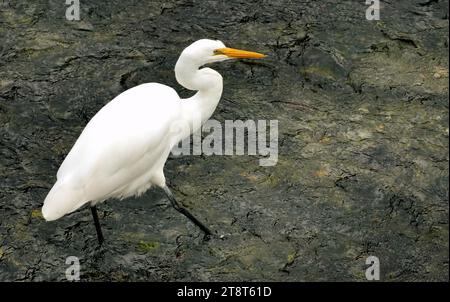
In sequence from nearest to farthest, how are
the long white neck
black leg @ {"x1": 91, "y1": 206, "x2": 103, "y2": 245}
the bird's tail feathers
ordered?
the bird's tail feathers < black leg @ {"x1": 91, "y1": 206, "x2": 103, "y2": 245} < the long white neck

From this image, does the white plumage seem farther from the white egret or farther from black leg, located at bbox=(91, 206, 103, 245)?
black leg, located at bbox=(91, 206, 103, 245)

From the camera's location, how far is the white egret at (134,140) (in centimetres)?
371

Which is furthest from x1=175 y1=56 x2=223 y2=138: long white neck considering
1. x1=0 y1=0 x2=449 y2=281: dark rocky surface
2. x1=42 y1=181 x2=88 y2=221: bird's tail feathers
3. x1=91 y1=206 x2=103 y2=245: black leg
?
x1=42 y1=181 x2=88 y2=221: bird's tail feathers

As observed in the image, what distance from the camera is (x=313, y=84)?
5195 millimetres

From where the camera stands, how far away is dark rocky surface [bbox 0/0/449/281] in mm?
4055

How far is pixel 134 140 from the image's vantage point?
385 cm

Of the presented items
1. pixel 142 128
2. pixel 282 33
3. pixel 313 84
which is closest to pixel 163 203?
pixel 142 128

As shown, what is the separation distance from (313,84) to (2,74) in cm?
187

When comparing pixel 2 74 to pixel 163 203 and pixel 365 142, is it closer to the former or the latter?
pixel 163 203

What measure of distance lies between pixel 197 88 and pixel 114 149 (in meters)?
0.63

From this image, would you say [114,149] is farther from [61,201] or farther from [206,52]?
[206,52]

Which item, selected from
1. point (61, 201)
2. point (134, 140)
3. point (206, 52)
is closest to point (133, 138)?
point (134, 140)

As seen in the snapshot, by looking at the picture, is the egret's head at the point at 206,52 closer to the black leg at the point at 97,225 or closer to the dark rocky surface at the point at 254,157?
the dark rocky surface at the point at 254,157
